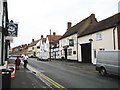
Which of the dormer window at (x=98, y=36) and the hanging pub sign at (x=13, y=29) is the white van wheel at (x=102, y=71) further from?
the dormer window at (x=98, y=36)

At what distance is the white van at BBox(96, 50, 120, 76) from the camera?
1648cm

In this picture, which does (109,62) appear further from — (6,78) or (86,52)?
(86,52)

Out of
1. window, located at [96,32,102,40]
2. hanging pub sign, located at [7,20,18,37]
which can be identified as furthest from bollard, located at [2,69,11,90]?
window, located at [96,32,102,40]

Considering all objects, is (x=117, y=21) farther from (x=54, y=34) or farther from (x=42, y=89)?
(x=54, y=34)

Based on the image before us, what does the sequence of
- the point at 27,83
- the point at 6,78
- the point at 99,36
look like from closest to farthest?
the point at 6,78 < the point at 27,83 < the point at 99,36

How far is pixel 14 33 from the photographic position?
19188mm

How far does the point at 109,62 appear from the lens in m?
17.6

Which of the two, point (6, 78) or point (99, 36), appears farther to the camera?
point (99, 36)

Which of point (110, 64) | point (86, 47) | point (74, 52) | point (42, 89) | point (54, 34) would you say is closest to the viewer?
point (42, 89)

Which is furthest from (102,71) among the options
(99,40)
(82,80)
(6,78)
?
(99,40)

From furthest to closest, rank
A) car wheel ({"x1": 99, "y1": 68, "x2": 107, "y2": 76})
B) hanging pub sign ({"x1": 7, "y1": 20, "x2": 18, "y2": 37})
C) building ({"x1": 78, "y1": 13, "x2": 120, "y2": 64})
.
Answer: building ({"x1": 78, "y1": 13, "x2": 120, "y2": 64})
hanging pub sign ({"x1": 7, "y1": 20, "x2": 18, "y2": 37})
car wheel ({"x1": 99, "y1": 68, "x2": 107, "y2": 76})

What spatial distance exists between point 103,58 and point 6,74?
10.2 meters

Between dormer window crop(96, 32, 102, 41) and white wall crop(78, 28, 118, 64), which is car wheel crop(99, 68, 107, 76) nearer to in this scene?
white wall crop(78, 28, 118, 64)

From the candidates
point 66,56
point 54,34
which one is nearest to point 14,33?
point 66,56
